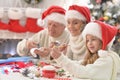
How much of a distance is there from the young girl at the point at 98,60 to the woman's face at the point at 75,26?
363 mm

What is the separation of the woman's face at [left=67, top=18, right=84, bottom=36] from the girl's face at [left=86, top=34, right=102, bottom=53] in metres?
0.34

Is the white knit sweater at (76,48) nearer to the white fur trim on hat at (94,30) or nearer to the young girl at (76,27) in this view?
the young girl at (76,27)

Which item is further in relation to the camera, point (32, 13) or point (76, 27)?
point (32, 13)

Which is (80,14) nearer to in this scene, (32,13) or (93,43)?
(93,43)

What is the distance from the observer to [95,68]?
1.31 meters

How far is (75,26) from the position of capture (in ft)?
5.92

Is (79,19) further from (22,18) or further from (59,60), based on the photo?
(22,18)

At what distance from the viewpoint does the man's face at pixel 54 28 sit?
199 centimetres

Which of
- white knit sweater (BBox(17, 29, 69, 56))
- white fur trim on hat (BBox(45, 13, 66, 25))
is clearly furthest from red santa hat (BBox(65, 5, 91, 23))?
white knit sweater (BBox(17, 29, 69, 56))

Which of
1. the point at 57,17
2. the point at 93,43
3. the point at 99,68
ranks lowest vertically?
the point at 99,68

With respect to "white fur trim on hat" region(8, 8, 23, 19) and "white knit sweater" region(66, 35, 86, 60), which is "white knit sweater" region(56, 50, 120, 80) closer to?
"white knit sweater" region(66, 35, 86, 60)

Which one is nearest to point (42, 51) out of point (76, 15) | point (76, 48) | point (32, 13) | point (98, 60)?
point (76, 48)

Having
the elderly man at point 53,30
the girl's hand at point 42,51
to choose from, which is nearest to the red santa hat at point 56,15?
the elderly man at point 53,30

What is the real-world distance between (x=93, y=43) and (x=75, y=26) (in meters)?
0.40
